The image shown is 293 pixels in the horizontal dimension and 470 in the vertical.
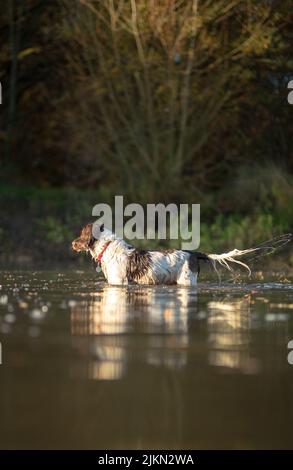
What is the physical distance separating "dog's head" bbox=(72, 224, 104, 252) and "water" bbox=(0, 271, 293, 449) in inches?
97.8

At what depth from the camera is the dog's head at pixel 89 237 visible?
14945mm

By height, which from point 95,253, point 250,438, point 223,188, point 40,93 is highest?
point 40,93

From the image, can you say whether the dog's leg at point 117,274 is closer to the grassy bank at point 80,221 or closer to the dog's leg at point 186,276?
the dog's leg at point 186,276

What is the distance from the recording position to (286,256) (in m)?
18.9

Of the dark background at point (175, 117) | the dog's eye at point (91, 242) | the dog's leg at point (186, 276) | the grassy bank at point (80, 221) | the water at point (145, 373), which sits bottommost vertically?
the water at point (145, 373)

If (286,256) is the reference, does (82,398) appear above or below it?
below

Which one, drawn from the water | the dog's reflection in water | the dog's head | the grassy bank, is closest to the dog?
the dog's head

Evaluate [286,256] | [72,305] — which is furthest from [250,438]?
[286,256]

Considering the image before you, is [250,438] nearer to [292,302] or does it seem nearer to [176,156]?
[292,302]

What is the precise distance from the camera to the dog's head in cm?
1495

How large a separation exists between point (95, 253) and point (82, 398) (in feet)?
27.5

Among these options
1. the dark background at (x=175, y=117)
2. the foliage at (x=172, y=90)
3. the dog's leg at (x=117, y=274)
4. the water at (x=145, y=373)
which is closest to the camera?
the water at (x=145, y=373)

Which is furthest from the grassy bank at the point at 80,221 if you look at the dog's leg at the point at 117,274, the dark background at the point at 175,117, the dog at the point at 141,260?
the dog's leg at the point at 117,274

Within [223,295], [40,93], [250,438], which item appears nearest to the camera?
[250,438]
